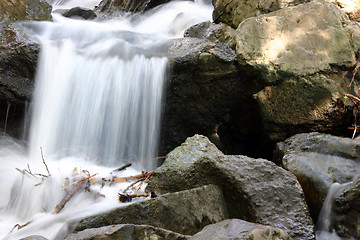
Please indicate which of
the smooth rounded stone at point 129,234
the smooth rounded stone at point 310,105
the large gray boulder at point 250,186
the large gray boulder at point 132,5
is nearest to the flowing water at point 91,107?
the large gray boulder at point 250,186

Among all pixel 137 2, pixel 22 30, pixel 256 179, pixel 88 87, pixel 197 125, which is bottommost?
pixel 256 179

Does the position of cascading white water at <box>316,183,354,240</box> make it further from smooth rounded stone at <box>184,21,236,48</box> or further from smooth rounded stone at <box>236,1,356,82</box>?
smooth rounded stone at <box>184,21,236,48</box>

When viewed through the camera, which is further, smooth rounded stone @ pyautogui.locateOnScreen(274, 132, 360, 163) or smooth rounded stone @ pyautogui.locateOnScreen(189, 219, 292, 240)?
smooth rounded stone @ pyautogui.locateOnScreen(274, 132, 360, 163)

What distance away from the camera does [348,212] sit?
7.73 ft

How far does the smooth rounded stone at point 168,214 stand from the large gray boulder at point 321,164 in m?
1.02

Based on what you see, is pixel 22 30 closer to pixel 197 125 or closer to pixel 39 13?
pixel 39 13

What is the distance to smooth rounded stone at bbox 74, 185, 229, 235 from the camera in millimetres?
2139

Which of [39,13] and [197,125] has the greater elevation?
[39,13]

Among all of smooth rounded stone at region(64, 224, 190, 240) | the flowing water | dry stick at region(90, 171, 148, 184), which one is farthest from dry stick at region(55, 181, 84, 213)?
smooth rounded stone at region(64, 224, 190, 240)

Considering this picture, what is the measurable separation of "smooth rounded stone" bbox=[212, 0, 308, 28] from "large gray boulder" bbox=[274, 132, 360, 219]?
256cm

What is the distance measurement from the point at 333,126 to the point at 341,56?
95 centimetres

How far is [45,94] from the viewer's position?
4129 mm

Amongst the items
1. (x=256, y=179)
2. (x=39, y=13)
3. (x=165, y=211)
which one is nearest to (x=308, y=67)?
(x=256, y=179)

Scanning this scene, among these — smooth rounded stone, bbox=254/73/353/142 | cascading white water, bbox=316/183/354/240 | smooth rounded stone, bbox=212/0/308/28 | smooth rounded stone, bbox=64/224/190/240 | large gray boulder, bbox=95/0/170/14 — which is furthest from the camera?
large gray boulder, bbox=95/0/170/14
